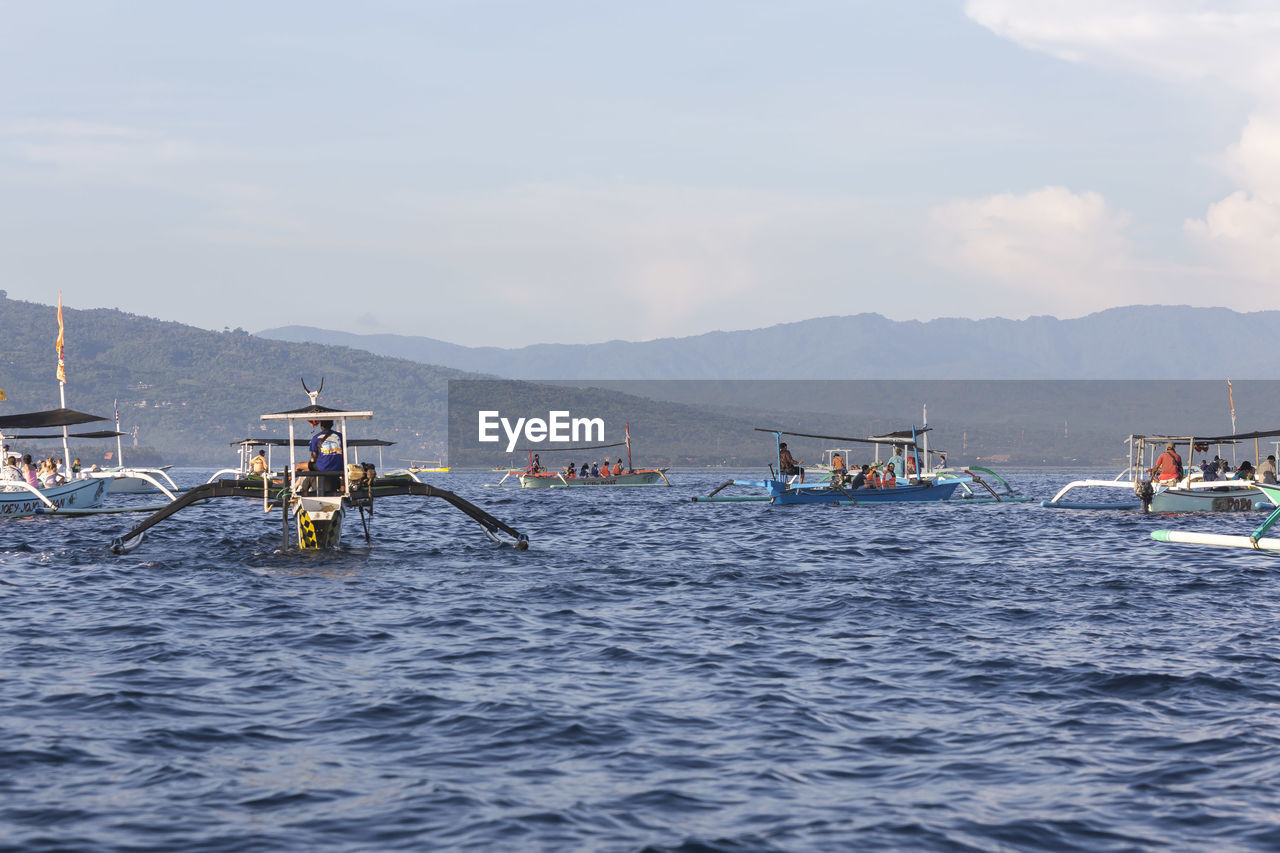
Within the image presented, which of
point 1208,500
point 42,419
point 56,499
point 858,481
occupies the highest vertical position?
point 42,419

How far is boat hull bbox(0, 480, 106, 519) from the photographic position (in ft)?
126

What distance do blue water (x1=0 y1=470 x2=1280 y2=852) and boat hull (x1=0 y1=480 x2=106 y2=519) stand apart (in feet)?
54.2

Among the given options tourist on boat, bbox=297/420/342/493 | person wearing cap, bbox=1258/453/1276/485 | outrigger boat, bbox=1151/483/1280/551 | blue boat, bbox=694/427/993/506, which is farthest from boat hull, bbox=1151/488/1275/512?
tourist on boat, bbox=297/420/342/493

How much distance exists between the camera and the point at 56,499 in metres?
40.8

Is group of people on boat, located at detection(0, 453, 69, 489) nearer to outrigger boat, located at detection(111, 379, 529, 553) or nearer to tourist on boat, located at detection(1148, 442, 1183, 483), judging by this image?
→ outrigger boat, located at detection(111, 379, 529, 553)

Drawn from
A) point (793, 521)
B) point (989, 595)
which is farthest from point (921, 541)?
point (989, 595)

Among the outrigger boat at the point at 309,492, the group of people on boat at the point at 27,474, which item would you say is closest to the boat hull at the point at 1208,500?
the outrigger boat at the point at 309,492

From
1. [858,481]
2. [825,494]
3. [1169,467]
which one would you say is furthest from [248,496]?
[1169,467]

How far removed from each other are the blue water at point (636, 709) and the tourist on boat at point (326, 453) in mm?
2562

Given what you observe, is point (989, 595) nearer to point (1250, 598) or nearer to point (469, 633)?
point (1250, 598)

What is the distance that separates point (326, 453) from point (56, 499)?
66.3 feet

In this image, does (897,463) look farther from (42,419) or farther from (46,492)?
(42,419)

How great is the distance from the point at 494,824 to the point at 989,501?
2225 inches

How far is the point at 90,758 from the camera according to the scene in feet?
32.0
